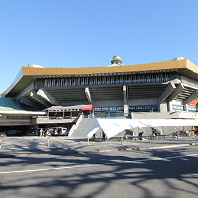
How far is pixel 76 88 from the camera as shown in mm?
43219

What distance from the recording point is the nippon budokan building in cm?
3812

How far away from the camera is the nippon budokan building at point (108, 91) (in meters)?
38.1

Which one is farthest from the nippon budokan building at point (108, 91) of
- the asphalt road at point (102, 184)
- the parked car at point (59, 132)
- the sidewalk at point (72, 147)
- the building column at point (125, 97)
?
the asphalt road at point (102, 184)

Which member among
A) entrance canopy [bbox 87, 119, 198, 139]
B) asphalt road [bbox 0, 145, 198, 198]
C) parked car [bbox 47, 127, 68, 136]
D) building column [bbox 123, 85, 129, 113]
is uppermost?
building column [bbox 123, 85, 129, 113]

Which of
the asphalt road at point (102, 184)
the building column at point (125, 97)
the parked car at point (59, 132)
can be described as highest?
the building column at point (125, 97)

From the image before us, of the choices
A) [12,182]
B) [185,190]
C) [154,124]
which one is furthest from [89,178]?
[154,124]

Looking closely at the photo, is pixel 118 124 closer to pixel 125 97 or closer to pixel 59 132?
pixel 59 132

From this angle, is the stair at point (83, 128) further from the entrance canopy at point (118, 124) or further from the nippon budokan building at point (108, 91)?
the entrance canopy at point (118, 124)

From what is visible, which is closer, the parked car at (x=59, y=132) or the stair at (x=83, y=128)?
the stair at (x=83, y=128)

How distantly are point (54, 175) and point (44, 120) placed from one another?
3610 centimetres

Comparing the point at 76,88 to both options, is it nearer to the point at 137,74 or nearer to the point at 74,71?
the point at 74,71

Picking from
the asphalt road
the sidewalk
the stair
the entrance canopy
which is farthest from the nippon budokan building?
the asphalt road

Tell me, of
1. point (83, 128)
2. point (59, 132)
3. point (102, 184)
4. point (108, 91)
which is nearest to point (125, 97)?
point (108, 91)

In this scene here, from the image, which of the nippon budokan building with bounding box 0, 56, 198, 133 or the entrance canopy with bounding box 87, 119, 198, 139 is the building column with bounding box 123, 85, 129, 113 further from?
the entrance canopy with bounding box 87, 119, 198, 139
